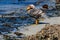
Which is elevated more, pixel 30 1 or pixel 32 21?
pixel 30 1

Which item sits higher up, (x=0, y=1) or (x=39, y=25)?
(x=0, y=1)

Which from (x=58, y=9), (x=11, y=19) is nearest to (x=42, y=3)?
(x=58, y=9)

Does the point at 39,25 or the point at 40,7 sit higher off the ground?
the point at 40,7

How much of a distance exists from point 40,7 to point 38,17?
139 millimetres

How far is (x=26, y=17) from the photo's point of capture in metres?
2.74

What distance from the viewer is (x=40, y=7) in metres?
2.75

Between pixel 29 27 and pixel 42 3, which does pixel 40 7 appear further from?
pixel 29 27

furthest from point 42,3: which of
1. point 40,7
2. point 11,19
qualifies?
point 11,19

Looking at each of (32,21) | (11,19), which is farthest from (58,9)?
(11,19)

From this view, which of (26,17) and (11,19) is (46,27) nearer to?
(26,17)

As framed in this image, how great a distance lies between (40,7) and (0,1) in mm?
552

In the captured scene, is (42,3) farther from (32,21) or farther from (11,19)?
(11,19)

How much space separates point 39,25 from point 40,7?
246 millimetres

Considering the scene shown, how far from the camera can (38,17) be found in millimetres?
2754
